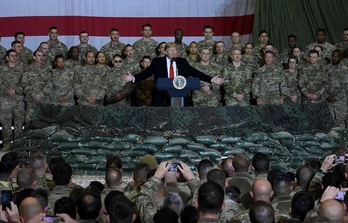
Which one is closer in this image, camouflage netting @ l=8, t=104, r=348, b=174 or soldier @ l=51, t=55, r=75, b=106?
camouflage netting @ l=8, t=104, r=348, b=174

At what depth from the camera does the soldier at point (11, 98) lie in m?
13.3

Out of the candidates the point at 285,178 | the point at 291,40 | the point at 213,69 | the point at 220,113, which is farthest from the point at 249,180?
the point at 291,40

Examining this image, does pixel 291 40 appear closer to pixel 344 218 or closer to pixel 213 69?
pixel 213 69

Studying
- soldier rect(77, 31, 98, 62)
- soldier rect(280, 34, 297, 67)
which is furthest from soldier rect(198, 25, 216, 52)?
soldier rect(77, 31, 98, 62)

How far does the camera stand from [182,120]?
34.9 ft

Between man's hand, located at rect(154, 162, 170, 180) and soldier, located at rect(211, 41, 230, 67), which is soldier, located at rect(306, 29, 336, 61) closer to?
soldier, located at rect(211, 41, 230, 67)

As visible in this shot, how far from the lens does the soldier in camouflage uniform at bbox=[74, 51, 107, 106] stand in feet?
42.1

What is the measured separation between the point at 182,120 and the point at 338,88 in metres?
3.65

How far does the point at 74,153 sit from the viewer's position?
1059 centimetres

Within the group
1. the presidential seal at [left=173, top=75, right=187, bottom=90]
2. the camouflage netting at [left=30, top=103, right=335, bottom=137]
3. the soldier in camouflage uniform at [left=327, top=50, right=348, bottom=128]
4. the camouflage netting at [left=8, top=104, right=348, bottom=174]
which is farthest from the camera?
the soldier in camouflage uniform at [left=327, top=50, right=348, bottom=128]

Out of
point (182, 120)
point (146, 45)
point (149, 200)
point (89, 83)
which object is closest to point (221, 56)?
point (146, 45)

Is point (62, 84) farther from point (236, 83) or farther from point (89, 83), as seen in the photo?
point (236, 83)

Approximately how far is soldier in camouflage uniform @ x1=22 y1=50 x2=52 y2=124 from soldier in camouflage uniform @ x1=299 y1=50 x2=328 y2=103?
3528 mm

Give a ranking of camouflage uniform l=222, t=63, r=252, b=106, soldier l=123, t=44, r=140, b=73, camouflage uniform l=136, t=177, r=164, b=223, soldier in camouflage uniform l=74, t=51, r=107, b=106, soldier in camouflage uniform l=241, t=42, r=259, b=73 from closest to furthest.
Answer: camouflage uniform l=136, t=177, r=164, b=223, camouflage uniform l=222, t=63, r=252, b=106, soldier in camouflage uniform l=74, t=51, r=107, b=106, soldier l=123, t=44, r=140, b=73, soldier in camouflage uniform l=241, t=42, r=259, b=73
